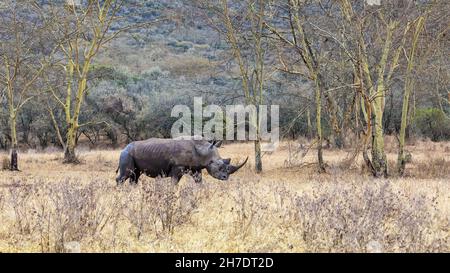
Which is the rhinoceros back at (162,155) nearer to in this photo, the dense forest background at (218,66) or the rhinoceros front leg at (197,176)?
the rhinoceros front leg at (197,176)

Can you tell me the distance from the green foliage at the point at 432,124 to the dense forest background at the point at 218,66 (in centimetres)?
8

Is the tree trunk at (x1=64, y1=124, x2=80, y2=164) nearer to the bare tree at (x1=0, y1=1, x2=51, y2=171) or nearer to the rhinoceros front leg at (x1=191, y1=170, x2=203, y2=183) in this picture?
the bare tree at (x1=0, y1=1, x2=51, y2=171)

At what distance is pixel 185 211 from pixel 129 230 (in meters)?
0.96

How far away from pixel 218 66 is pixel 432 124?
20089 mm

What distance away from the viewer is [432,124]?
36906mm

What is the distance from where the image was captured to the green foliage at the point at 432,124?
3616cm

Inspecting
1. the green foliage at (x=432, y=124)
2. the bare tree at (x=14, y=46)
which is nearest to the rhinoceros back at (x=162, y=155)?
the bare tree at (x=14, y=46)

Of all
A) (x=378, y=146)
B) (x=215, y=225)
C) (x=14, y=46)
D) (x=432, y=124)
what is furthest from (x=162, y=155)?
(x=432, y=124)

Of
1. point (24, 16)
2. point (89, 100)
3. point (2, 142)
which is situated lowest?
point (2, 142)

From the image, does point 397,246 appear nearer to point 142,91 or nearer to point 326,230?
point 326,230

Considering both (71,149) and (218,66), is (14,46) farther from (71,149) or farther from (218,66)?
(218,66)

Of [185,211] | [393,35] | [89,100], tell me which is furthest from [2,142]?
[185,211]

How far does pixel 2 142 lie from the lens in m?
34.3

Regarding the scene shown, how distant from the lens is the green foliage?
3616 centimetres
